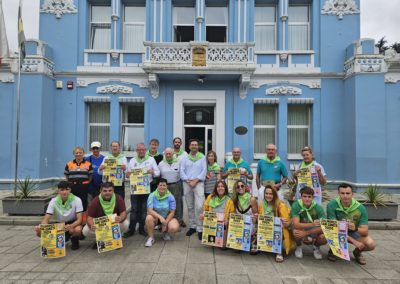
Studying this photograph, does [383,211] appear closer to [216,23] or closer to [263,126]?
[263,126]

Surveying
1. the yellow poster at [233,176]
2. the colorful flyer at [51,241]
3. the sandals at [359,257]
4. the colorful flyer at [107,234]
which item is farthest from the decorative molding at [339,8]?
the colorful flyer at [51,241]

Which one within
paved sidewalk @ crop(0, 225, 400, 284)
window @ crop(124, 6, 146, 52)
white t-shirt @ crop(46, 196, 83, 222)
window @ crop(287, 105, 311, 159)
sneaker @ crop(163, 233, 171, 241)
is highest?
window @ crop(124, 6, 146, 52)

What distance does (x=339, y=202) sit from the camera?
16.2 feet

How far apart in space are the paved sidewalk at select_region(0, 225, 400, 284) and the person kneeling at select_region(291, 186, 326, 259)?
0.88ft

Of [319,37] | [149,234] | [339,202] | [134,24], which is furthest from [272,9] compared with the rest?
[149,234]

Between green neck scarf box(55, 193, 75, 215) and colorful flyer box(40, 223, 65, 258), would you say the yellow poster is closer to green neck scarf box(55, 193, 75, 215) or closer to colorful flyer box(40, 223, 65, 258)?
green neck scarf box(55, 193, 75, 215)

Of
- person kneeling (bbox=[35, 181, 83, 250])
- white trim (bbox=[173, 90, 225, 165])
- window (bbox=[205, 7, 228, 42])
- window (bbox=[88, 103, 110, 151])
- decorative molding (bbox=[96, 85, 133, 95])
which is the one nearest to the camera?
person kneeling (bbox=[35, 181, 83, 250])

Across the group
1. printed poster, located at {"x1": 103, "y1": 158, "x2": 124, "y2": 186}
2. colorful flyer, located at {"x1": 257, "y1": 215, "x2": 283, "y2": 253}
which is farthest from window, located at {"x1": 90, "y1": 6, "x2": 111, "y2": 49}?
colorful flyer, located at {"x1": 257, "y1": 215, "x2": 283, "y2": 253}

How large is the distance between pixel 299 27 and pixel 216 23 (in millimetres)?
3743

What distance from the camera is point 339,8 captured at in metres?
11.9

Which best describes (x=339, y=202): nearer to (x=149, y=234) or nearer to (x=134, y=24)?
(x=149, y=234)

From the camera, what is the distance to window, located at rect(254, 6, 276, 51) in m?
12.5

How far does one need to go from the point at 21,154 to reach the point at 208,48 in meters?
8.47

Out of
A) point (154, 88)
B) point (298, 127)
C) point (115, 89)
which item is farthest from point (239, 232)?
point (115, 89)
